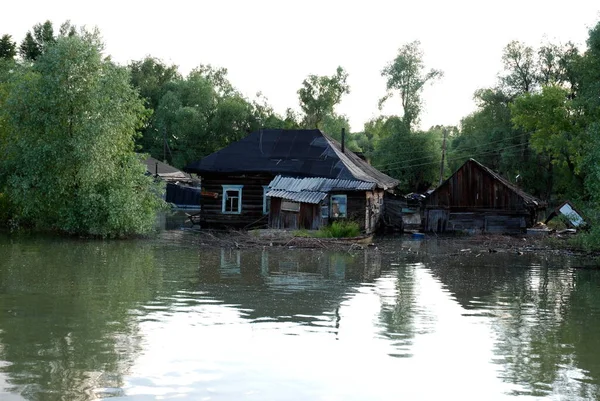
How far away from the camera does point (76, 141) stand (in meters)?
28.9

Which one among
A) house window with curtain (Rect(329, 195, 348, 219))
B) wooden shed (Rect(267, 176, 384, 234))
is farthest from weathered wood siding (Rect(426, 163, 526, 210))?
house window with curtain (Rect(329, 195, 348, 219))

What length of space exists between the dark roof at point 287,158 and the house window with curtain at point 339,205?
1.06m

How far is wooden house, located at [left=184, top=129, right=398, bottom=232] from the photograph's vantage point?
35.4 m

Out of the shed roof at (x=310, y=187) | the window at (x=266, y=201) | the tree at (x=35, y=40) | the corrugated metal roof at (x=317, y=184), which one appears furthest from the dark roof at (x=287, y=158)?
the tree at (x=35, y=40)

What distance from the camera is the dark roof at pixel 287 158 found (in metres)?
37.5

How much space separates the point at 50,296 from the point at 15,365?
5.71 metres

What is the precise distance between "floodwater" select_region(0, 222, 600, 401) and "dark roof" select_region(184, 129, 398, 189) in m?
15.2

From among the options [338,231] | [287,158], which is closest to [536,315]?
[338,231]

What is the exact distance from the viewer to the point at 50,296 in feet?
50.0

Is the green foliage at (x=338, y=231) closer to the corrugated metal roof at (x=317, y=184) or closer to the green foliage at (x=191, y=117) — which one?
the corrugated metal roof at (x=317, y=184)

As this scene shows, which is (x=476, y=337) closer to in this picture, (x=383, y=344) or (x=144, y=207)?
(x=383, y=344)

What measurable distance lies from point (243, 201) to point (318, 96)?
3126 centimetres

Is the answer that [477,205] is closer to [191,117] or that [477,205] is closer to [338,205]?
[338,205]

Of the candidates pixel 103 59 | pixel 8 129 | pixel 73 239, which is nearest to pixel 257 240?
pixel 73 239
